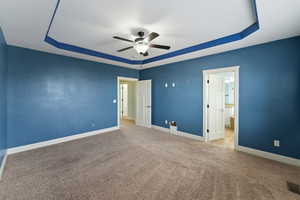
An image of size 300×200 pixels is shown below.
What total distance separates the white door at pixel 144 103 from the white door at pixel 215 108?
2430 mm

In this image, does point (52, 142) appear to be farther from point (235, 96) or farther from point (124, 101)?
point (235, 96)

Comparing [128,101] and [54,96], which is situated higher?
[54,96]

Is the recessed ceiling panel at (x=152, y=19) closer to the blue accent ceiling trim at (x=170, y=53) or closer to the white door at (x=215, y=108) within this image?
the blue accent ceiling trim at (x=170, y=53)

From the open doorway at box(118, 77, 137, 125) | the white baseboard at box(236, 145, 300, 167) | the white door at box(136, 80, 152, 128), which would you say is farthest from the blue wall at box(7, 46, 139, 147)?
the white baseboard at box(236, 145, 300, 167)

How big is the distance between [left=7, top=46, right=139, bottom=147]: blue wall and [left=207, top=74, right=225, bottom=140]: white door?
3.47 meters

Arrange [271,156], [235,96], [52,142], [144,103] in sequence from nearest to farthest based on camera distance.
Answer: [271,156] → [235,96] → [52,142] → [144,103]

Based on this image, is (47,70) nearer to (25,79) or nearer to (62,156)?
(25,79)

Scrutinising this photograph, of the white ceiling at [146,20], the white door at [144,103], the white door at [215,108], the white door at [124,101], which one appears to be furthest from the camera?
the white door at [124,101]

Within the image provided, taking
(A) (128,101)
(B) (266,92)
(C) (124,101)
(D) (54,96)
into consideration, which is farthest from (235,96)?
(C) (124,101)

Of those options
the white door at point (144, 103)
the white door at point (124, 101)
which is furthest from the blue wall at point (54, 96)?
the white door at point (124, 101)

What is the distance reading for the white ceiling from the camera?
182cm

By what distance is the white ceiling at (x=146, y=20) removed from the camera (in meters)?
1.82

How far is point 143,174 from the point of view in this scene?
2.30 m

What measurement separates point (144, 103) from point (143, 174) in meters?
3.73
